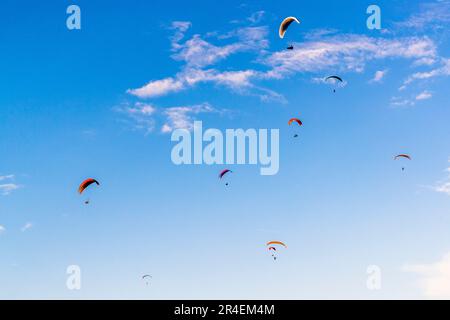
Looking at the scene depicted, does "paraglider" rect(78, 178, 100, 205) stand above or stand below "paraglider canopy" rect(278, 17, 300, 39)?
below

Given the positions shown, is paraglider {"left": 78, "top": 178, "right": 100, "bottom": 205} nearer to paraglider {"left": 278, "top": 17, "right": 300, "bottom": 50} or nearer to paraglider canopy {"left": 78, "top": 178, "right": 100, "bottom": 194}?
paraglider canopy {"left": 78, "top": 178, "right": 100, "bottom": 194}

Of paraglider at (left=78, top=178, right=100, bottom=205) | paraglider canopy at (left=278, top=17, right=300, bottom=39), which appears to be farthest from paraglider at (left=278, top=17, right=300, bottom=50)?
paraglider at (left=78, top=178, right=100, bottom=205)

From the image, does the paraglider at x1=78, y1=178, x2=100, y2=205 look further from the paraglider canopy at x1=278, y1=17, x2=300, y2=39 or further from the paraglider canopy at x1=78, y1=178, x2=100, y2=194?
the paraglider canopy at x1=278, y1=17, x2=300, y2=39

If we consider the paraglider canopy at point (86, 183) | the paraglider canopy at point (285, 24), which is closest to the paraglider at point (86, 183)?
the paraglider canopy at point (86, 183)

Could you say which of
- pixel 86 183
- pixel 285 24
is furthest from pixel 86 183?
pixel 285 24

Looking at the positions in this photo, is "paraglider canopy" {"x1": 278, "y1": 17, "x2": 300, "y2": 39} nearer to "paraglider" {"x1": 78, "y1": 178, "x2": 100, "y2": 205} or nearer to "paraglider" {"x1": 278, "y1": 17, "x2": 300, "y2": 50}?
"paraglider" {"x1": 278, "y1": 17, "x2": 300, "y2": 50}

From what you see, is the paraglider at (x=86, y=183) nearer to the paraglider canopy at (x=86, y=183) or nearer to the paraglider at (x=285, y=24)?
the paraglider canopy at (x=86, y=183)

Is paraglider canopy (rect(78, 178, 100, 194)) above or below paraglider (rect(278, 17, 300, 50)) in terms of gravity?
below

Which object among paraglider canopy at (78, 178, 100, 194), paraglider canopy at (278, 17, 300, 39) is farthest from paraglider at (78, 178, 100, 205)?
paraglider canopy at (278, 17, 300, 39)

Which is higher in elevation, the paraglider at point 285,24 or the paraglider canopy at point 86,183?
the paraglider at point 285,24
